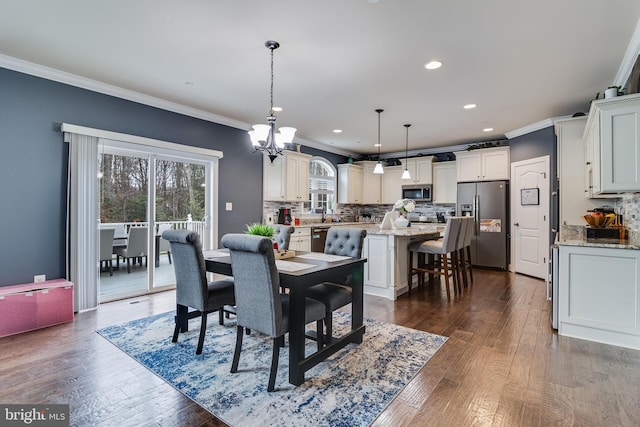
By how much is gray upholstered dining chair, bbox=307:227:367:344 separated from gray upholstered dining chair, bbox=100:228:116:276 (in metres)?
2.74

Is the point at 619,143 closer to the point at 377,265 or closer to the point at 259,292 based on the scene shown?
the point at 377,265

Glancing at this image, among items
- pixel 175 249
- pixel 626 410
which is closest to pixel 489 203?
pixel 626 410

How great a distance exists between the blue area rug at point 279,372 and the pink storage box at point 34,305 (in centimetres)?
60

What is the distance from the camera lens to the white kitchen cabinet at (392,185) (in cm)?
772

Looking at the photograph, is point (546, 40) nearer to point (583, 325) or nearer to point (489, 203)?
point (583, 325)

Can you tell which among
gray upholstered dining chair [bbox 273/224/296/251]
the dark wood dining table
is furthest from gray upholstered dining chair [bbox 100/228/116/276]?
gray upholstered dining chair [bbox 273/224/296/251]

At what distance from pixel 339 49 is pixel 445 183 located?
5.00 metres

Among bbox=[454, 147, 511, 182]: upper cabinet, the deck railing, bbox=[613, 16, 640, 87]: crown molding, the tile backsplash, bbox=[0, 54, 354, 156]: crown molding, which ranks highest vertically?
bbox=[0, 54, 354, 156]: crown molding

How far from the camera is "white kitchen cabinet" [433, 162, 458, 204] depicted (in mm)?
6980

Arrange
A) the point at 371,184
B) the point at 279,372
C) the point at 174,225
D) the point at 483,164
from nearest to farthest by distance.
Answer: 1. the point at 279,372
2. the point at 174,225
3. the point at 483,164
4. the point at 371,184

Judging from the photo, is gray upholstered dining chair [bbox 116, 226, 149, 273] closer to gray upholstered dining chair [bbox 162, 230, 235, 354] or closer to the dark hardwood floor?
the dark hardwood floor

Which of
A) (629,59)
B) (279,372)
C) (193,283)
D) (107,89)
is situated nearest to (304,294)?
(279,372)

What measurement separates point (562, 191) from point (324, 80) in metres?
3.57

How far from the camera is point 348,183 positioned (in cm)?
755
